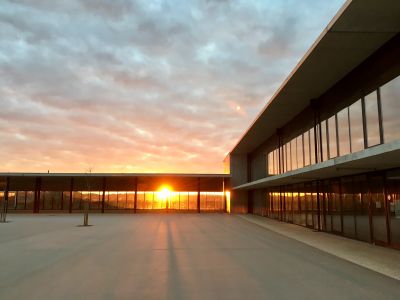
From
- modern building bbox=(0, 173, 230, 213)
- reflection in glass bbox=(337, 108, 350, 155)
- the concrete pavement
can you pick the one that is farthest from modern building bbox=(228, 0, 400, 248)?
modern building bbox=(0, 173, 230, 213)

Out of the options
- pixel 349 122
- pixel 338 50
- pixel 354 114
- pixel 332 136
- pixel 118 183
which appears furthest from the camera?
pixel 118 183

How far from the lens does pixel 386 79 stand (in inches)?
469

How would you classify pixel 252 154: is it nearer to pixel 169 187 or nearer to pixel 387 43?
pixel 169 187

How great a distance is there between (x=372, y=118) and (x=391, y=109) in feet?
3.58

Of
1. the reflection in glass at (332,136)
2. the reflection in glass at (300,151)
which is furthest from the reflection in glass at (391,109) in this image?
the reflection in glass at (300,151)

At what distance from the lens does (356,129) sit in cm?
1380

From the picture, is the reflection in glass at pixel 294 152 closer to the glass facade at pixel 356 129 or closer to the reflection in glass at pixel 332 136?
the glass facade at pixel 356 129

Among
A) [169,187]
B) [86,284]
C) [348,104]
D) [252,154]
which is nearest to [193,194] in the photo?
[169,187]

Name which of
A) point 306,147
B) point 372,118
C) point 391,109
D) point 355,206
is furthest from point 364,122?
point 306,147

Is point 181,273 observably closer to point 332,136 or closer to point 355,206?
point 355,206

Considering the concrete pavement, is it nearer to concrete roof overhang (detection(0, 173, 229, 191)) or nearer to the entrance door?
the entrance door

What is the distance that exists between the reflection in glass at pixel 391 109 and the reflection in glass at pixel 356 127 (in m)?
1.53

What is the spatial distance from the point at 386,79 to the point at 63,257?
11248mm

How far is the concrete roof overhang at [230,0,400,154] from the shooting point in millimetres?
9633
